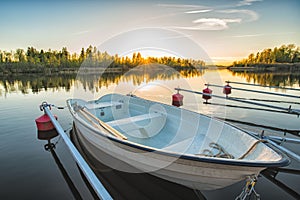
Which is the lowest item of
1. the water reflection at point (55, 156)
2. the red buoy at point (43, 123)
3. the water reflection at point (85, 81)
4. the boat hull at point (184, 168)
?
the water reflection at point (55, 156)

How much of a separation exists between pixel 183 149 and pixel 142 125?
1.51m

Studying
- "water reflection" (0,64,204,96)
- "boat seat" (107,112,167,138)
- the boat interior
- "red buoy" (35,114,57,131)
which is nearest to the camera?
the boat interior

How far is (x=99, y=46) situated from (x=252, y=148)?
4.16 metres

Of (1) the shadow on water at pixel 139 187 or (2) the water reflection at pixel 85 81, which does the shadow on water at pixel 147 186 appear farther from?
(2) the water reflection at pixel 85 81

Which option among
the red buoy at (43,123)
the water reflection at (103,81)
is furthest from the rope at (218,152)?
the water reflection at (103,81)

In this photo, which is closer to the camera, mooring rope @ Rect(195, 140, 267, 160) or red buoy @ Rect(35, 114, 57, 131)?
mooring rope @ Rect(195, 140, 267, 160)

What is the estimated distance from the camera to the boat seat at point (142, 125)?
447 centimetres

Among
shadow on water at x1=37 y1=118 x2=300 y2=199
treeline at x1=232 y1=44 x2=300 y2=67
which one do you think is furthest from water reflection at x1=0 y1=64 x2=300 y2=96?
treeline at x1=232 y1=44 x2=300 y2=67

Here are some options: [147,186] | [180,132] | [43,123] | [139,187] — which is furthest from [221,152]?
[43,123]

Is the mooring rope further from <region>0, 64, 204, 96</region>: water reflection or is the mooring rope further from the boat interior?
<region>0, 64, 204, 96</region>: water reflection

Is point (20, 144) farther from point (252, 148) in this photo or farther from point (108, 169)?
point (252, 148)

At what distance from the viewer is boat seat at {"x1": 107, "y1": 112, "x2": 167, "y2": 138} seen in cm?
447

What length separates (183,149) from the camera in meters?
3.38

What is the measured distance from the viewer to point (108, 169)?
402 cm
